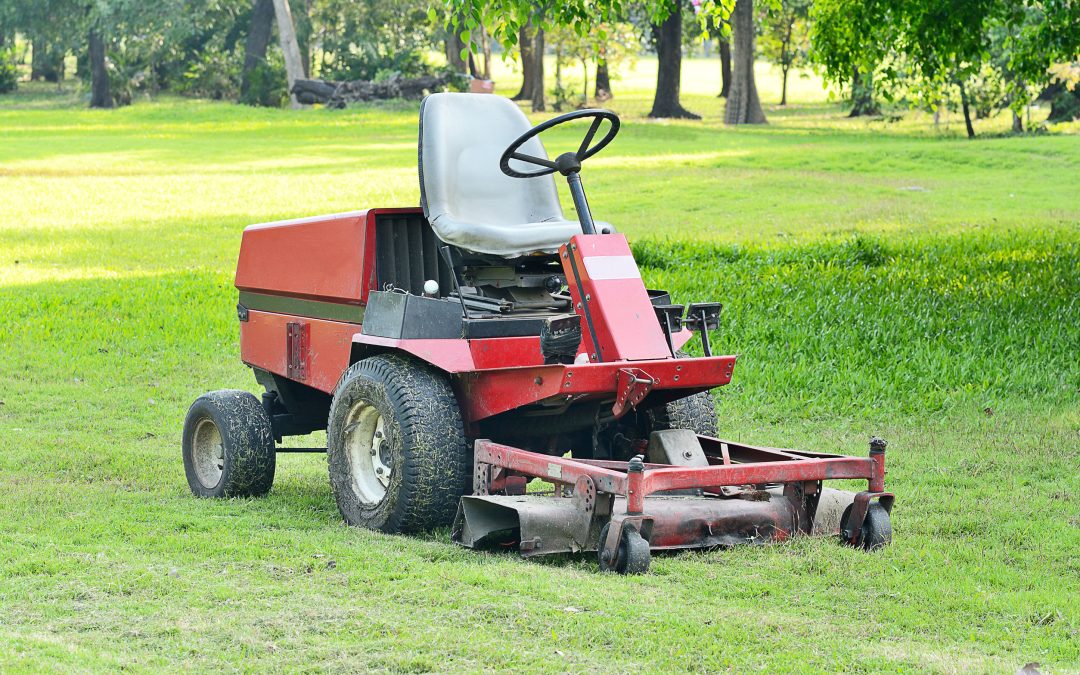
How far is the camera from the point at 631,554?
15.6ft

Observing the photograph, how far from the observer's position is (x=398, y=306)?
5.68m

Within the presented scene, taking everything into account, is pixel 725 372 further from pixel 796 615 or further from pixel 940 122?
pixel 940 122

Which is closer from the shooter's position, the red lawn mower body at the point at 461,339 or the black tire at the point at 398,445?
the red lawn mower body at the point at 461,339

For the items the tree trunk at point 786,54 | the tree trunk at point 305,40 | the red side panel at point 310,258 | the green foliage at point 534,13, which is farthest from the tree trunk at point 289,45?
the red side panel at point 310,258

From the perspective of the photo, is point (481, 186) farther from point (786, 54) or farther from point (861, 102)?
point (786, 54)

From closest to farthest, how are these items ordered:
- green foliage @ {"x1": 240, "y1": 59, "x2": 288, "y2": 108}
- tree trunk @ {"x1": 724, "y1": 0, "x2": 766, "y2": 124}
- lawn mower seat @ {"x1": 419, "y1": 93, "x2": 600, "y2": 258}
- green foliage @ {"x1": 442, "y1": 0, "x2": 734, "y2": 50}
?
1. lawn mower seat @ {"x1": 419, "y1": 93, "x2": 600, "y2": 258}
2. green foliage @ {"x1": 442, "y1": 0, "x2": 734, "y2": 50}
3. tree trunk @ {"x1": 724, "y1": 0, "x2": 766, "y2": 124}
4. green foliage @ {"x1": 240, "y1": 59, "x2": 288, "y2": 108}

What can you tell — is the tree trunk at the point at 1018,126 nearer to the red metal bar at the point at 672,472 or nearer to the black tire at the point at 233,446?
the black tire at the point at 233,446

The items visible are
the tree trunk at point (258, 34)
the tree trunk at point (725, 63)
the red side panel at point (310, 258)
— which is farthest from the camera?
the tree trunk at point (725, 63)

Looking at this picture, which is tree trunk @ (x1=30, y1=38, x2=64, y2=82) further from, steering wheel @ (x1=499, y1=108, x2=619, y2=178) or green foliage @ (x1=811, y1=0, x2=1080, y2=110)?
steering wheel @ (x1=499, y1=108, x2=619, y2=178)

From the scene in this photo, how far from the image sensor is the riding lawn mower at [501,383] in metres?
5.13

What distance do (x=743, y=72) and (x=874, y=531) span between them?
113 ft

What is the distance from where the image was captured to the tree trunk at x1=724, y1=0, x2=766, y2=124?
37.0 meters

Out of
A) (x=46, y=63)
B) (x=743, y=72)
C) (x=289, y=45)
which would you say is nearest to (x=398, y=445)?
(x=743, y=72)

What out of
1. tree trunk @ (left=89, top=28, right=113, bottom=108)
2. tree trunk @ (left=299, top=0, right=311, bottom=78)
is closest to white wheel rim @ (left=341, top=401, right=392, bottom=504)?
tree trunk @ (left=89, top=28, right=113, bottom=108)
